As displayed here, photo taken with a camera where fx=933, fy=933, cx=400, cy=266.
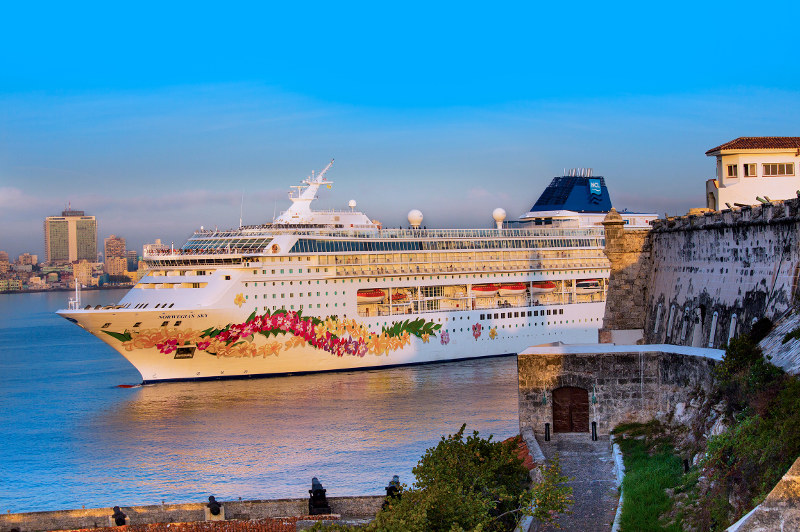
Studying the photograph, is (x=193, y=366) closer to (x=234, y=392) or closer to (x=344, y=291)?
(x=234, y=392)

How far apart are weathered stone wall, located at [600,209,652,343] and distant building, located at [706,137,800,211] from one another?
7.25ft

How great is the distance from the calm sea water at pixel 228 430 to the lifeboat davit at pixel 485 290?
441 cm

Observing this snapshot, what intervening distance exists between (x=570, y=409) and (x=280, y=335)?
19016mm

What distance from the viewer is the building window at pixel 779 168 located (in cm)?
2125

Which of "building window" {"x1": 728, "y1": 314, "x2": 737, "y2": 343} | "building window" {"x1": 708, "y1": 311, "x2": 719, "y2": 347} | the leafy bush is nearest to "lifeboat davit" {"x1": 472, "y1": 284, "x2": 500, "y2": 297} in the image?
"building window" {"x1": 708, "y1": 311, "x2": 719, "y2": 347}

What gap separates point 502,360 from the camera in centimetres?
3803

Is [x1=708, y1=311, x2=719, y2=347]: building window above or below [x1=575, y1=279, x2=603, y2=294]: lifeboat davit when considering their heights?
below

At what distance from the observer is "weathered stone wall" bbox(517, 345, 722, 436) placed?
14398 mm

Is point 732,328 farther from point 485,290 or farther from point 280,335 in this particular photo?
point 485,290

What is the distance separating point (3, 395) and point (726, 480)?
27.1 metres

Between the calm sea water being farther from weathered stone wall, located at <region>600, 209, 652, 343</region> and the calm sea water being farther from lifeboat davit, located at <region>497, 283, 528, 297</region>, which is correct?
lifeboat davit, located at <region>497, 283, 528, 297</region>

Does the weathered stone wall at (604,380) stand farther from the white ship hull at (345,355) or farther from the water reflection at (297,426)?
the white ship hull at (345,355)

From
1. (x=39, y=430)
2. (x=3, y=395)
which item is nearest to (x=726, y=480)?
(x=39, y=430)

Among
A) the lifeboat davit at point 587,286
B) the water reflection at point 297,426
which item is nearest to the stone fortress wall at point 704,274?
the water reflection at point 297,426
